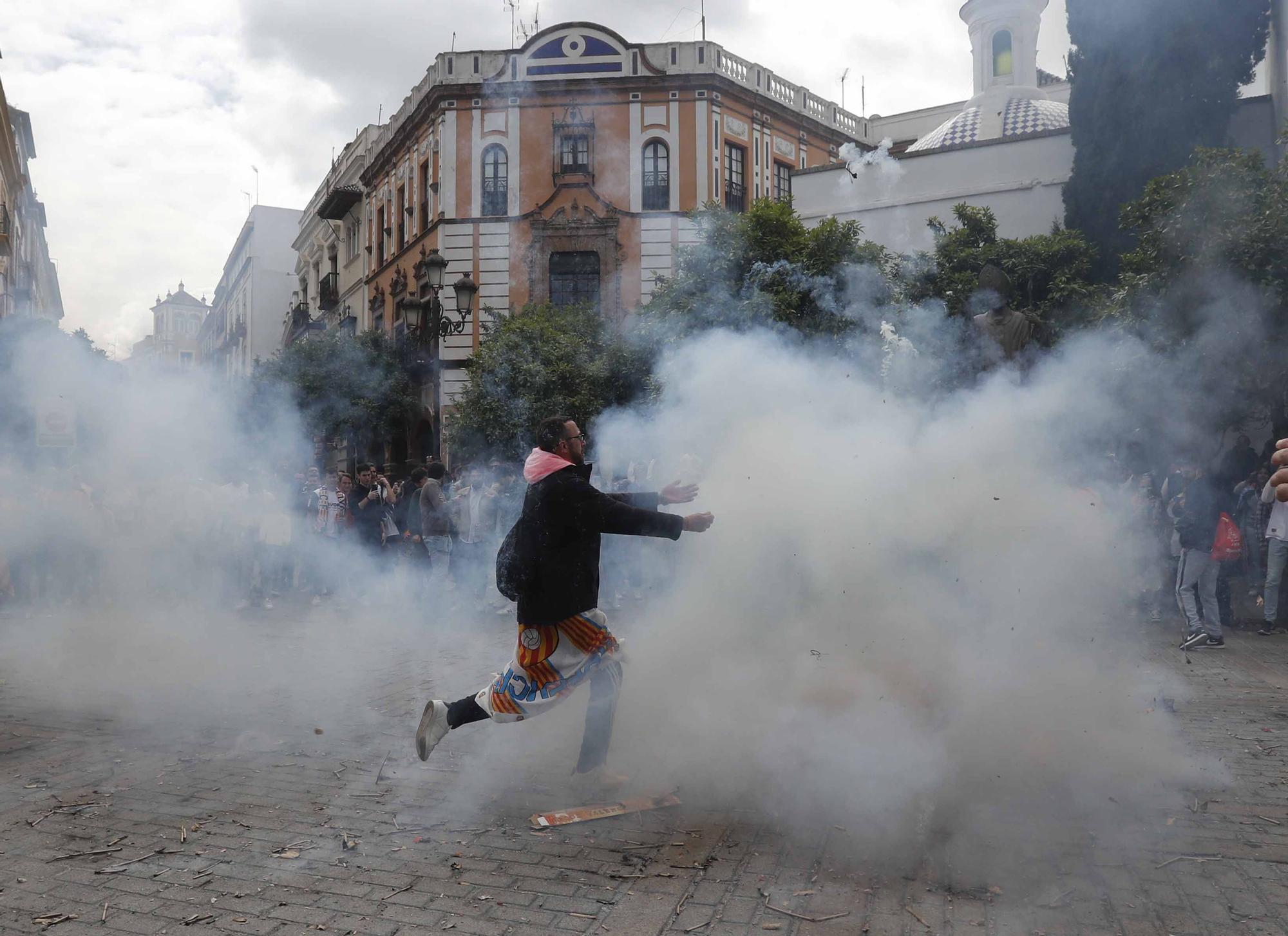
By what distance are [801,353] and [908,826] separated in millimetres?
3268

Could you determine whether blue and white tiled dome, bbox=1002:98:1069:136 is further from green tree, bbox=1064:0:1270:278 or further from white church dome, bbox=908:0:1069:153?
green tree, bbox=1064:0:1270:278

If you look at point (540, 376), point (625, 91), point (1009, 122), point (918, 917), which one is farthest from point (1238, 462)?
point (625, 91)

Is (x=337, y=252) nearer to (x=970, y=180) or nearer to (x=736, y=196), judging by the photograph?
(x=736, y=196)

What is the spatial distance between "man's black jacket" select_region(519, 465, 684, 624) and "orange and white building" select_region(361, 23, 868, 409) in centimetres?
1664

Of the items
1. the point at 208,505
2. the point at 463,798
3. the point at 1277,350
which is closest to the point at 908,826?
the point at 463,798

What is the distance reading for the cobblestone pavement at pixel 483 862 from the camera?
2.90 meters

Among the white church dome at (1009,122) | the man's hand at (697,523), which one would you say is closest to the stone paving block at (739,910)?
the man's hand at (697,523)

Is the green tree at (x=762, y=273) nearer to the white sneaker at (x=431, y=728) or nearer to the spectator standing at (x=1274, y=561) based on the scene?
the spectator standing at (x=1274, y=561)

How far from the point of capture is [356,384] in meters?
23.3

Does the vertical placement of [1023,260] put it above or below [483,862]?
above

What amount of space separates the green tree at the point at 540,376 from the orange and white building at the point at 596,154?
153 inches

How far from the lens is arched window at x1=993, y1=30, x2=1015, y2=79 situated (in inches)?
993

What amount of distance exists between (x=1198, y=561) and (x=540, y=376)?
10157 mm

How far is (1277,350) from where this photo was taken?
8.44 m
